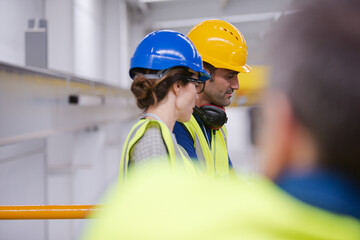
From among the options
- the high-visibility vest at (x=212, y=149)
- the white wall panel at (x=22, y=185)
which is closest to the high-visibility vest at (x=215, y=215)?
the high-visibility vest at (x=212, y=149)

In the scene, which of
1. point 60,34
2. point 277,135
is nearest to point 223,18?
point 60,34

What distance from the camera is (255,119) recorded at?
0.36m

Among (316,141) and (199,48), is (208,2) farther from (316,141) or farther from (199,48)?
(316,141)

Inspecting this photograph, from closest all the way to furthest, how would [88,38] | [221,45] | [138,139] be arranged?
[138,139]
[221,45]
[88,38]

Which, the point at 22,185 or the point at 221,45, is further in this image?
the point at 22,185

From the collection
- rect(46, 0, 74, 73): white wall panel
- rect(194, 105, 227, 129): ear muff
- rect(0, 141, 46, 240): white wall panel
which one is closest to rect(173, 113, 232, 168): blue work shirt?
rect(194, 105, 227, 129): ear muff

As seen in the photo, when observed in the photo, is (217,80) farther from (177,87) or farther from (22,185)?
(22,185)

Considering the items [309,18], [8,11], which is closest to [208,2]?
[8,11]

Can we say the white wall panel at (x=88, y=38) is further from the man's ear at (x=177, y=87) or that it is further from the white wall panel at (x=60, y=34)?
the man's ear at (x=177, y=87)

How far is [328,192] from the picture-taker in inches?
11.7

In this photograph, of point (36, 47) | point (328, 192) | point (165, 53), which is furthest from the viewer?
point (36, 47)

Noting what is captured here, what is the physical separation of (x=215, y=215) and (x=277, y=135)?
0.37 feet

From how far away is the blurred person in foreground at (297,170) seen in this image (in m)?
0.30

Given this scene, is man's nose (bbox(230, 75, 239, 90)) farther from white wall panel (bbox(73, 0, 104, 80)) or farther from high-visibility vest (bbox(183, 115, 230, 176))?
white wall panel (bbox(73, 0, 104, 80))
